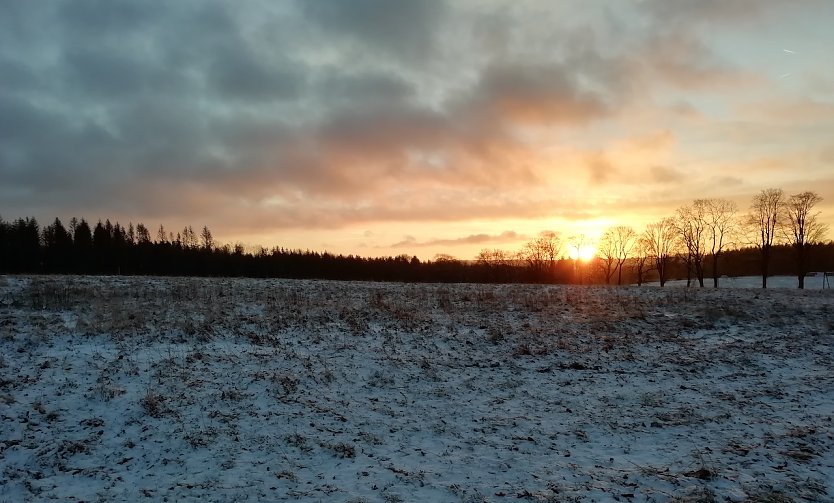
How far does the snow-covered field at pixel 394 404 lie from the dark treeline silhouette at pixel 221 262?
47.8 metres

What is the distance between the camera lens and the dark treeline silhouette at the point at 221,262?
7681cm

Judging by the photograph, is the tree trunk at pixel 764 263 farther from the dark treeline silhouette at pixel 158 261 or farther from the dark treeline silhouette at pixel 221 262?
the dark treeline silhouette at pixel 158 261

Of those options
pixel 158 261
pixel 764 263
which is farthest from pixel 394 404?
pixel 158 261

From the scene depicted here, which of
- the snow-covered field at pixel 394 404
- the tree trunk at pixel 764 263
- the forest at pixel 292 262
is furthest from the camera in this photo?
the forest at pixel 292 262

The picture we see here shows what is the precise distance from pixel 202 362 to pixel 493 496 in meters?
9.08

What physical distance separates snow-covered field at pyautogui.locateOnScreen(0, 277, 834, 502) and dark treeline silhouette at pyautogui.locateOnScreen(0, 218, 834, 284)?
47.8 m

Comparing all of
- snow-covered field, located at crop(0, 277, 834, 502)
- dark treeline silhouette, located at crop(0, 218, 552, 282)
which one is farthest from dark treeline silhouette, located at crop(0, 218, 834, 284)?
snow-covered field, located at crop(0, 277, 834, 502)

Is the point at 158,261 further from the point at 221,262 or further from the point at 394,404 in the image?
the point at 394,404

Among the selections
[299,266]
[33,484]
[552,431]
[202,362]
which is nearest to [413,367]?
[552,431]

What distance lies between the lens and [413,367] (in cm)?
1363

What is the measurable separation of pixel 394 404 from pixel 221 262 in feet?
306

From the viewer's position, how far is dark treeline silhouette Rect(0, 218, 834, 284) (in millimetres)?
76812

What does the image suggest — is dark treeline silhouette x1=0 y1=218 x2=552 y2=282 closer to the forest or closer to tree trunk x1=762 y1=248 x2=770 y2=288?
the forest

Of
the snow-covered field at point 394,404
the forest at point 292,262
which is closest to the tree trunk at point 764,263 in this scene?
the forest at point 292,262
